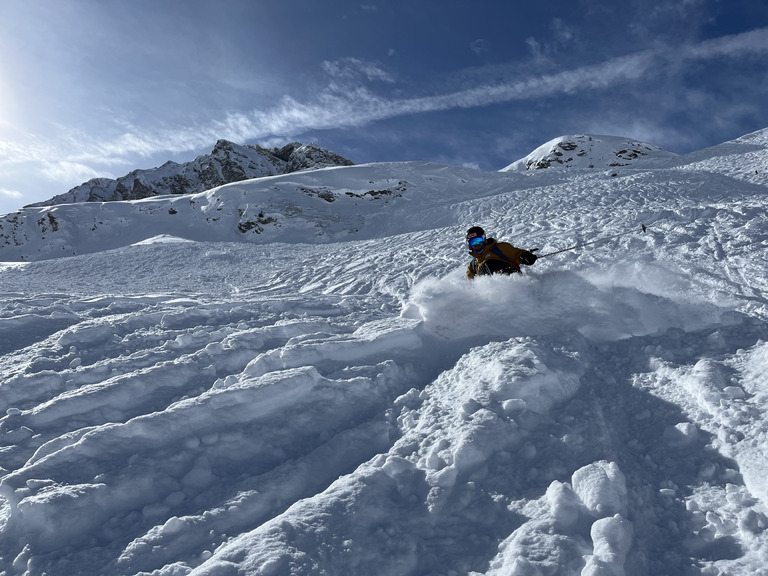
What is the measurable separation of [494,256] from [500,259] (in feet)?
0.35

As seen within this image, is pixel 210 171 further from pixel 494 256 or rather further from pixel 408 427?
pixel 408 427

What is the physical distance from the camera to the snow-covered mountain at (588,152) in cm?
4916

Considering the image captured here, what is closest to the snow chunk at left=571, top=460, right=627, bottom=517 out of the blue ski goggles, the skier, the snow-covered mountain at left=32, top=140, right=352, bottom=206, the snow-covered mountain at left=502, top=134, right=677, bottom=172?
the skier

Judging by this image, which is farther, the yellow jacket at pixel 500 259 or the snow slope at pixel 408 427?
the yellow jacket at pixel 500 259

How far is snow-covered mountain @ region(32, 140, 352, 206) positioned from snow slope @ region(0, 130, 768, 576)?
42860mm

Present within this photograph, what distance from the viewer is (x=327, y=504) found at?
9.20 feet

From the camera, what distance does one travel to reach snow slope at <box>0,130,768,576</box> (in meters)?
2.51

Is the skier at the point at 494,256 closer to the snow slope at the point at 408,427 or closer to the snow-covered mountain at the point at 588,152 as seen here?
the snow slope at the point at 408,427

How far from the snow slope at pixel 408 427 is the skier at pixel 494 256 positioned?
1.29ft

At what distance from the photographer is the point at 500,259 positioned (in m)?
7.08

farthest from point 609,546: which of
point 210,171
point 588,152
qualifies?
point 588,152

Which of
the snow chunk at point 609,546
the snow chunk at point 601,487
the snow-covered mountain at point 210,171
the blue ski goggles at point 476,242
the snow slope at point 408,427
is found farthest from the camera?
the snow-covered mountain at point 210,171

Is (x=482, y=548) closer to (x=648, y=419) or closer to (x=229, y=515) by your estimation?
(x=229, y=515)

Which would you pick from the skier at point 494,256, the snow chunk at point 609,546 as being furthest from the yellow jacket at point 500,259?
the snow chunk at point 609,546
